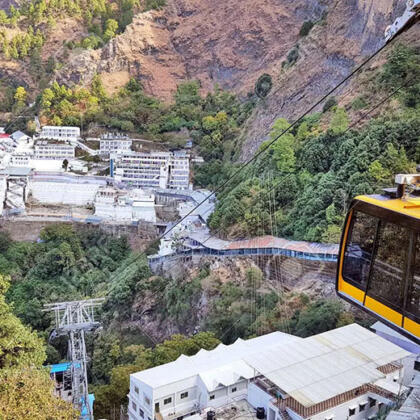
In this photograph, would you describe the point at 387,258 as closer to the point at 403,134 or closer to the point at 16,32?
the point at 403,134

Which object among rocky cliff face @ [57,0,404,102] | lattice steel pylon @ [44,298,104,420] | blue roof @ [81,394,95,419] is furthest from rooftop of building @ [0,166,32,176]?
blue roof @ [81,394,95,419]

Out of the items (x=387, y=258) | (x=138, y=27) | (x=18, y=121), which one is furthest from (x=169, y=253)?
(x=138, y=27)

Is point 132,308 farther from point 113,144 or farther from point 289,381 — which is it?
point 113,144

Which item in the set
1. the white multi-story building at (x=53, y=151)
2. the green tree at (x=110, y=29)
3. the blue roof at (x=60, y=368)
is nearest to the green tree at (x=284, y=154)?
the blue roof at (x=60, y=368)

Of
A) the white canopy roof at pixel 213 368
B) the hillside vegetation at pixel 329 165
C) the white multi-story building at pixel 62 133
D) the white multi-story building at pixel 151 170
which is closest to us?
the white canopy roof at pixel 213 368

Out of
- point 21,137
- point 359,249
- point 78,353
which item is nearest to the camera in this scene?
Result: point 359,249

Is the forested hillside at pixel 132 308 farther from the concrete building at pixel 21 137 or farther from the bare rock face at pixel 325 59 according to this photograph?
the concrete building at pixel 21 137

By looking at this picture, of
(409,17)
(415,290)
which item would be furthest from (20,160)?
(415,290)
